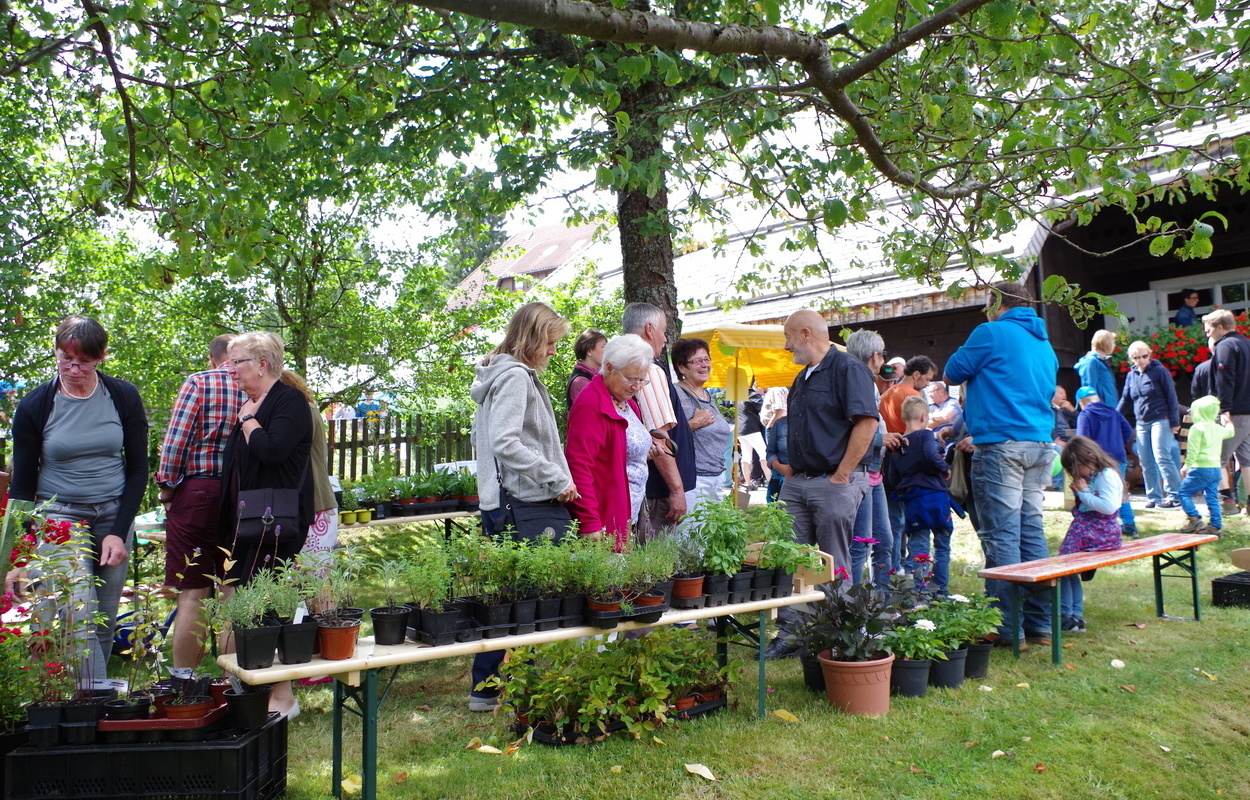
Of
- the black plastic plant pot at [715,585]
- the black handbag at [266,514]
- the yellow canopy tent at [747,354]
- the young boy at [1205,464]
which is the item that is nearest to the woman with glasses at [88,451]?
the black handbag at [266,514]

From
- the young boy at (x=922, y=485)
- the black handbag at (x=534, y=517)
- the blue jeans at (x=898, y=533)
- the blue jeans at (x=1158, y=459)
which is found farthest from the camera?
the blue jeans at (x=1158, y=459)

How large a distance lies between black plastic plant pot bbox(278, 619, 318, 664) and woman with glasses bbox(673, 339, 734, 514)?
2772mm

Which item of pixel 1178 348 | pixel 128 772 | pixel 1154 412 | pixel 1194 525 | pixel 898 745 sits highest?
pixel 1178 348

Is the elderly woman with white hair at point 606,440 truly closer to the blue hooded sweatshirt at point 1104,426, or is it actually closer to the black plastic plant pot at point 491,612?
the black plastic plant pot at point 491,612

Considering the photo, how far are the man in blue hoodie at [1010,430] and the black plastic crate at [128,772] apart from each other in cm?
443

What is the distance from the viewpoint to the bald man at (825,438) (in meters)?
5.15

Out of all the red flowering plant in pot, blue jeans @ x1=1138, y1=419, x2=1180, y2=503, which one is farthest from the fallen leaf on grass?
the red flowering plant in pot

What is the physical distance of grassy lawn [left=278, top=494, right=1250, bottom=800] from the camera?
11.7 ft

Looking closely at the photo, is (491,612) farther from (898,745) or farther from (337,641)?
(898,745)

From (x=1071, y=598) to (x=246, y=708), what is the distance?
16.7 feet

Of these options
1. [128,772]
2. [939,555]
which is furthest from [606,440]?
[939,555]

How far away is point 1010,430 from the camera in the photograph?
5691 millimetres

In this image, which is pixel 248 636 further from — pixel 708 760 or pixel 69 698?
pixel 708 760

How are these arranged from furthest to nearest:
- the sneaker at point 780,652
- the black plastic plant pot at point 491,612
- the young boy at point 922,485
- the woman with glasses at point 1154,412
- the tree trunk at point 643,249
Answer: the woman with glasses at point 1154,412
the tree trunk at point 643,249
the young boy at point 922,485
the sneaker at point 780,652
the black plastic plant pot at point 491,612
